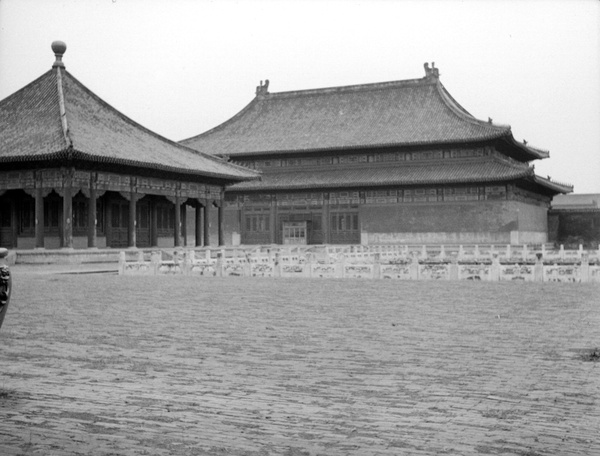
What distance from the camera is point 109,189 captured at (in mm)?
30781

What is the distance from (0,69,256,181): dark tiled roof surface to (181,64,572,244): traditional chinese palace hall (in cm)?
1361

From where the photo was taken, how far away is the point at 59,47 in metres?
33.5

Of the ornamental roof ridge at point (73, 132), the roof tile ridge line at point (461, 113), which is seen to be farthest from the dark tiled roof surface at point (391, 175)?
the ornamental roof ridge at point (73, 132)

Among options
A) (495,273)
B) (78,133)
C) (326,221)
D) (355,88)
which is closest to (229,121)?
(355,88)

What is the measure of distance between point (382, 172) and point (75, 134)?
23.6 m

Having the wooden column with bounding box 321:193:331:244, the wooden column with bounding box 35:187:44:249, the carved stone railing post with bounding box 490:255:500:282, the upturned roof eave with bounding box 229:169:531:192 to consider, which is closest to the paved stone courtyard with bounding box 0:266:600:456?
the carved stone railing post with bounding box 490:255:500:282

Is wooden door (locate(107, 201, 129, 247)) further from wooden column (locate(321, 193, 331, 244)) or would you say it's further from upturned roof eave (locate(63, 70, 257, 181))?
wooden column (locate(321, 193, 331, 244))

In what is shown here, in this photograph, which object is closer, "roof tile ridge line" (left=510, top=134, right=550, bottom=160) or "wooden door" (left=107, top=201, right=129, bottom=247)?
"wooden door" (left=107, top=201, right=129, bottom=247)

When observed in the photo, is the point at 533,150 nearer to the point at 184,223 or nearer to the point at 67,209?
the point at 184,223

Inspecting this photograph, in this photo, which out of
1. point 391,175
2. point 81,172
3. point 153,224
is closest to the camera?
point 81,172

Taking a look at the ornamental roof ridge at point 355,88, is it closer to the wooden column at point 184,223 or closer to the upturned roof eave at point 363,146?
the upturned roof eave at point 363,146

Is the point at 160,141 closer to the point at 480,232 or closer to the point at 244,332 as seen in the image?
the point at 480,232

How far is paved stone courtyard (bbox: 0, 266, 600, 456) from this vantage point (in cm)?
518

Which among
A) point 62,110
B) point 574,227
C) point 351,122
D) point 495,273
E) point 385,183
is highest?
point 351,122
